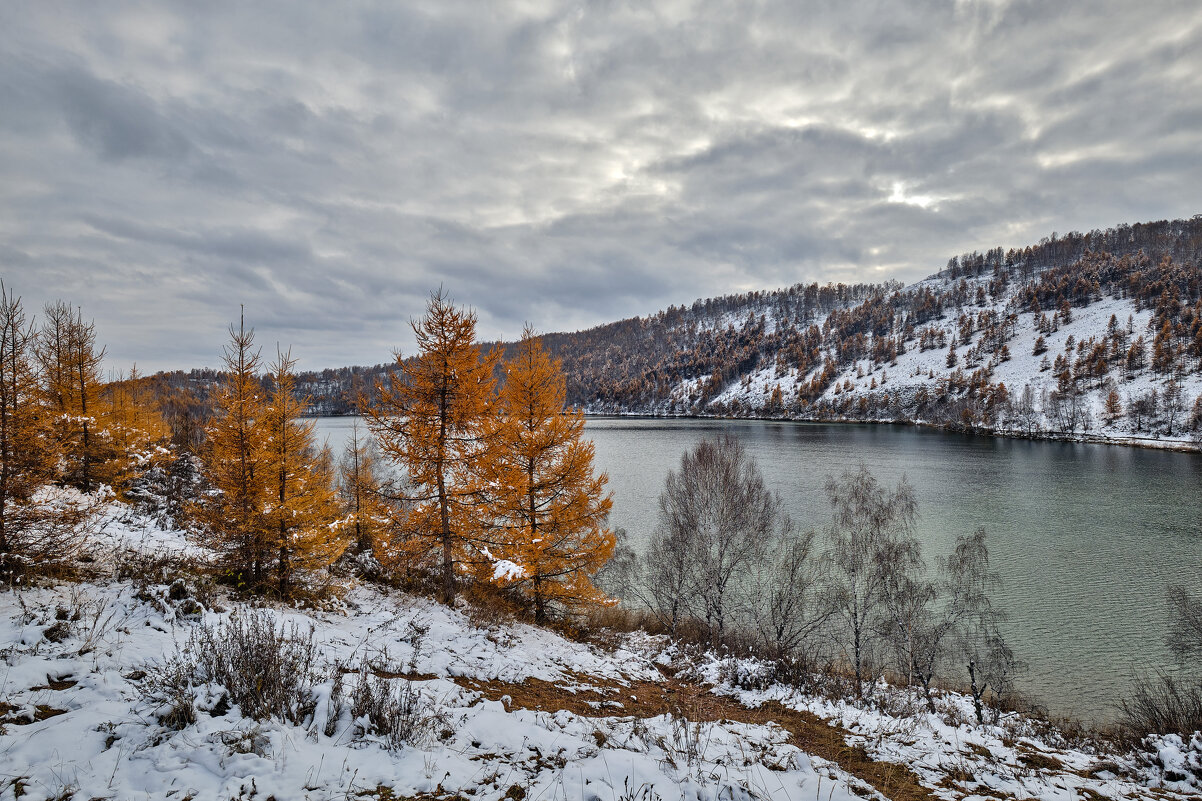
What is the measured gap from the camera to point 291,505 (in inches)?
482

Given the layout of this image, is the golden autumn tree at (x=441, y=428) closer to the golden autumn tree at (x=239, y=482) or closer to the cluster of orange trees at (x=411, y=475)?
the cluster of orange trees at (x=411, y=475)

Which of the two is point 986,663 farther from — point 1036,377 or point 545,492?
point 1036,377

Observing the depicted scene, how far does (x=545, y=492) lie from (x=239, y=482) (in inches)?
328

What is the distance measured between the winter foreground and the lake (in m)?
12.5

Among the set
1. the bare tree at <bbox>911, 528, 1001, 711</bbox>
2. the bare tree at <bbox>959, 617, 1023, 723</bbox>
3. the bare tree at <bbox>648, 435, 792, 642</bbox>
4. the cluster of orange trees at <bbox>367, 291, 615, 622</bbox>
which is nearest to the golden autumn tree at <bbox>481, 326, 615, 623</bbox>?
the cluster of orange trees at <bbox>367, 291, 615, 622</bbox>

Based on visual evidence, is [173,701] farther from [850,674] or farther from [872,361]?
[872,361]

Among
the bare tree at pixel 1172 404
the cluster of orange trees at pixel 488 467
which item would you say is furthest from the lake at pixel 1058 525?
the bare tree at pixel 1172 404

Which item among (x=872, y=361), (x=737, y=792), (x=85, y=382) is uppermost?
(x=872, y=361)

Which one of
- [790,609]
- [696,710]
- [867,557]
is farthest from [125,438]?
[867,557]

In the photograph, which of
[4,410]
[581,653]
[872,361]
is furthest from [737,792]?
[872,361]

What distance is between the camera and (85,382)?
23125mm

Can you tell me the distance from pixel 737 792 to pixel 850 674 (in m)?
17.1

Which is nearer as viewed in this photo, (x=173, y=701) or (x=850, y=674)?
(x=173, y=701)

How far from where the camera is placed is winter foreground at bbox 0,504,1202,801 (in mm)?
4305
